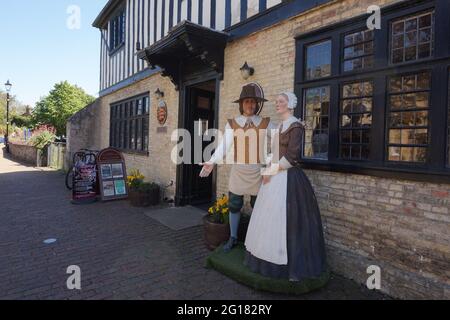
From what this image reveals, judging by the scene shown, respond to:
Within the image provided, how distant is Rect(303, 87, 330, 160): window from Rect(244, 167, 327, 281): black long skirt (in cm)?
83

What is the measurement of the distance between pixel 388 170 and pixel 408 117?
22.8 inches

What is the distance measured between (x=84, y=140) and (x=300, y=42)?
1051 cm

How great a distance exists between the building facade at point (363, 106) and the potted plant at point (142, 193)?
199 cm

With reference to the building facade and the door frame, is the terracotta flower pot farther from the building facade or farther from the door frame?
the door frame

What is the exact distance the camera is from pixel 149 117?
26.3ft

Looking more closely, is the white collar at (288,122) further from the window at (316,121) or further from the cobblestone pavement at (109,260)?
the cobblestone pavement at (109,260)

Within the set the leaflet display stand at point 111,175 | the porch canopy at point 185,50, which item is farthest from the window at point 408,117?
the leaflet display stand at point 111,175

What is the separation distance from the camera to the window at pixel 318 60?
379 cm

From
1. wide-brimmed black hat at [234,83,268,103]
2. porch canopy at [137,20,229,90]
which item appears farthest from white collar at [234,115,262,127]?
porch canopy at [137,20,229,90]

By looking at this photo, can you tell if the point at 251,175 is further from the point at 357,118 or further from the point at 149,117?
the point at 149,117

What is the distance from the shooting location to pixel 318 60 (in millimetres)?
3887

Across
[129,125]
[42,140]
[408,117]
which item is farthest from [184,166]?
[42,140]

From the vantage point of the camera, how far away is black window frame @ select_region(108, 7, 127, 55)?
1005 cm
